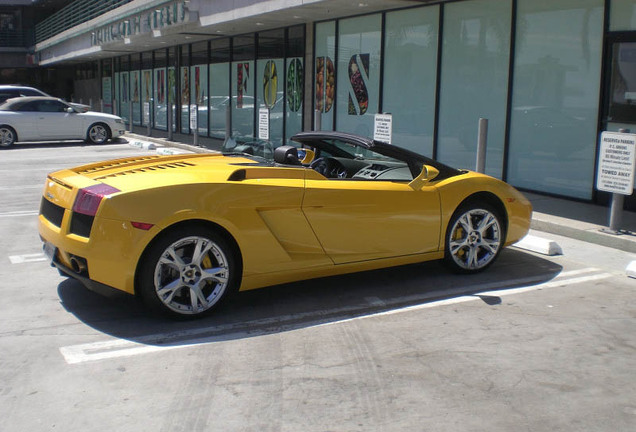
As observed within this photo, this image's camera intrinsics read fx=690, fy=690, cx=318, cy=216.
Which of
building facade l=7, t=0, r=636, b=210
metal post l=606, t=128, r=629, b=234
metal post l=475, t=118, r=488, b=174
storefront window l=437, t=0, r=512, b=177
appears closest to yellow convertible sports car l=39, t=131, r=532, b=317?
metal post l=606, t=128, r=629, b=234

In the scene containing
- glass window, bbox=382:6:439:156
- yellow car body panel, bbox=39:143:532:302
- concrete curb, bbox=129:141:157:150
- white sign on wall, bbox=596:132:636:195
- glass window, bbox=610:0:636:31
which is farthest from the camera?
concrete curb, bbox=129:141:157:150

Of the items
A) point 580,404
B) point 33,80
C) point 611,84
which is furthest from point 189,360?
point 33,80

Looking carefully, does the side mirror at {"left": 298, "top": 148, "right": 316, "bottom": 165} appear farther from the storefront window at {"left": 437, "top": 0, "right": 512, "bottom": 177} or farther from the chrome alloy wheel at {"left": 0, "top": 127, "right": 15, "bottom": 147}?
the chrome alloy wheel at {"left": 0, "top": 127, "right": 15, "bottom": 147}

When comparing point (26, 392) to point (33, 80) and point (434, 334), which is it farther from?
point (33, 80)

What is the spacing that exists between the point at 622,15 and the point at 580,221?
2.95m

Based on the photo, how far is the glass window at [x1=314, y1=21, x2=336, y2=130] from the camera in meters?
15.6

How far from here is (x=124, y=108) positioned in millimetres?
32656

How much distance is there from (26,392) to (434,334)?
2.68 m

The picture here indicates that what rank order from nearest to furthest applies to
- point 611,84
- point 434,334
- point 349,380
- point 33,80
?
point 349,380
point 434,334
point 611,84
point 33,80

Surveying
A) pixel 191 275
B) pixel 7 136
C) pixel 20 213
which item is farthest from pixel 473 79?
pixel 7 136

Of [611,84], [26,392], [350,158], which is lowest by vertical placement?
[26,392]

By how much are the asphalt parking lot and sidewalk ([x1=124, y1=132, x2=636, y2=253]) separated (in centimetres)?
122

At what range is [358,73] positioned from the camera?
14.8 m

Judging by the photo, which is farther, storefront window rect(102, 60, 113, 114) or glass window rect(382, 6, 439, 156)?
storefront window rect(102, 60, 113, 114)
